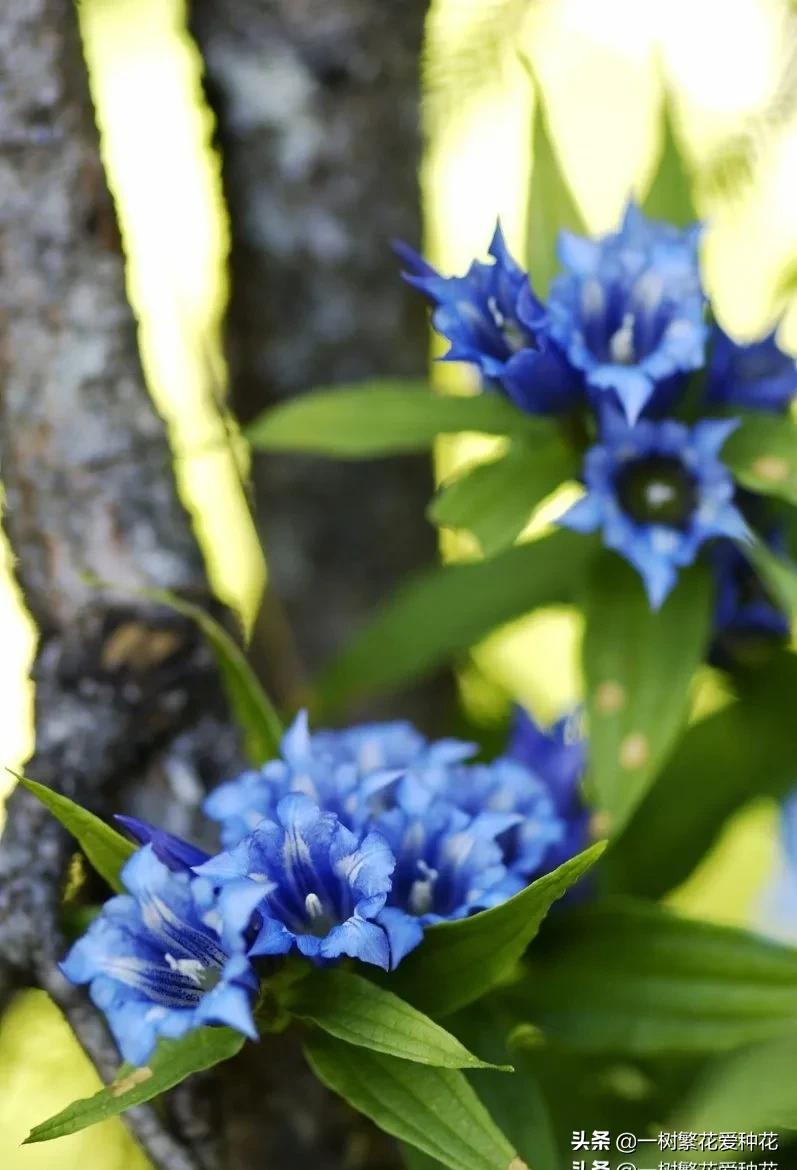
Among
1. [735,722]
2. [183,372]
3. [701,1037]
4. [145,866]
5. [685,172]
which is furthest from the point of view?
[183,372]

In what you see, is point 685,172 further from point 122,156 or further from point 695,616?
point 122,156

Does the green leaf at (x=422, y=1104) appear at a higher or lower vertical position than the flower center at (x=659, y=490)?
lower

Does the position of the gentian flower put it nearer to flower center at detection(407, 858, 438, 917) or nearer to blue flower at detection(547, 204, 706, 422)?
A: flower center at detection(407, 858, 438, 917)

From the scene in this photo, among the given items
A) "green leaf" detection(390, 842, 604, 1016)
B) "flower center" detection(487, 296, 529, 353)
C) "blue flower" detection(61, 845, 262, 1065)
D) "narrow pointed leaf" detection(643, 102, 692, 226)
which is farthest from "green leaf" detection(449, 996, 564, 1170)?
"narrow pointed leaf" detection(643, 102, 692, 226)

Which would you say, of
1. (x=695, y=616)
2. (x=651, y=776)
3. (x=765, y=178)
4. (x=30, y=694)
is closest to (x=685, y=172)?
(x=765, y=178)

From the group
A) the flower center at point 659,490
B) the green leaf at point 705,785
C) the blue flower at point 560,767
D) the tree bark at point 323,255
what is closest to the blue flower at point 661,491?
the flower center at point 659,490

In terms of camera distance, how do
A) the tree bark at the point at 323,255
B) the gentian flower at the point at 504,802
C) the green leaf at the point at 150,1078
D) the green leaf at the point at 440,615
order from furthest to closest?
the tree bark at the point at 323,255 → the green leaf at the point at 440,615 → the gentian flower at the point at 504,802 → the green leaf at the point at 150,1078

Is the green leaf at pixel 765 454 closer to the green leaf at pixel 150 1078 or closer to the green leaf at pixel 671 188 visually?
the green leaf at pixel 671 188
